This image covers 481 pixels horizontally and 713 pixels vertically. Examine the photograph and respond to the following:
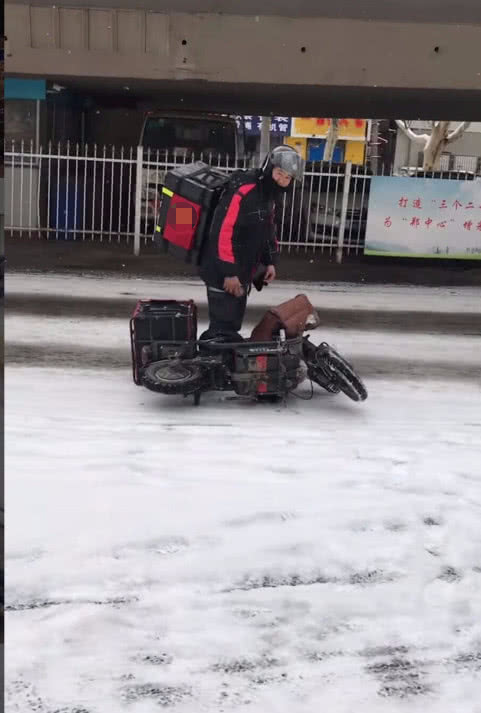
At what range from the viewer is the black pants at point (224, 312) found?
6.23 meters

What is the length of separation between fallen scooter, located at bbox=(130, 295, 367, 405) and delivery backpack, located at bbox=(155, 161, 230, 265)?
1.82ft

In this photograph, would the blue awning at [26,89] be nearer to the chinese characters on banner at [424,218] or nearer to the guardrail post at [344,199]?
the guardrail post at [344,199]

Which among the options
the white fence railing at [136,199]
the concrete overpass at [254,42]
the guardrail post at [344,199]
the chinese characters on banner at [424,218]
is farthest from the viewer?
the white fence railing at [136,199]

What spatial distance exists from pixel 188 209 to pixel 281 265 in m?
8.70

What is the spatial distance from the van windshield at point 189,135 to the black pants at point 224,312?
33.3 feet

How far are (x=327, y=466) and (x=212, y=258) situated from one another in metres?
1.93

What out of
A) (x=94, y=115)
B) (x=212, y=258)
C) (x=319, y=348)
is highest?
(x=94, y=115)

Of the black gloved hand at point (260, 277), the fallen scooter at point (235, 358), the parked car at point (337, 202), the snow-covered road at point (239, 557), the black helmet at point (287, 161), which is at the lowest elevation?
the snow-covered road at point (239, 557)

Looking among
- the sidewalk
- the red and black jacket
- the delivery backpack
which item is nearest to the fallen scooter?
the red and black jacket

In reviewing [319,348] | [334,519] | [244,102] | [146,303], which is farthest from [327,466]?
[244,102]

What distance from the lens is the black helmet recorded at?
5.76m

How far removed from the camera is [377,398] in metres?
6.68

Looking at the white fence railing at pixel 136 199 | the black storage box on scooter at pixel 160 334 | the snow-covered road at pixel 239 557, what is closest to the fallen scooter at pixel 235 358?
the black storage box on scooter at pixel 160 334

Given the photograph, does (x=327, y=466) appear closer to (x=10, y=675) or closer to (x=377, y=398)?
(x=377, y=398)
